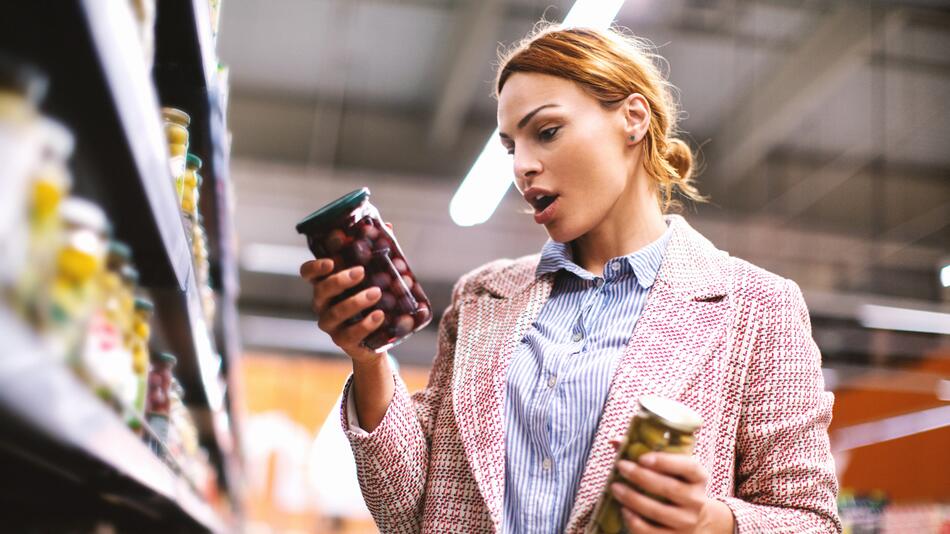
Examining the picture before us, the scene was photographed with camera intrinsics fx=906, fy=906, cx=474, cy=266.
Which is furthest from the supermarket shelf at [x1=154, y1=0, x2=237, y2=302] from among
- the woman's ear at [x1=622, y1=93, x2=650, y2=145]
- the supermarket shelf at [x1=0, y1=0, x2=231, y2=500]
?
the woman's ear at [x1=622, y1=93, x2=650, y2=145]

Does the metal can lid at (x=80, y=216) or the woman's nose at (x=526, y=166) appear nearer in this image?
the metal can lid at (x=80, y=216)

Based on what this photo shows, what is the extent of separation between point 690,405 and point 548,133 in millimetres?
486

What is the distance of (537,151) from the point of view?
4.80 ft

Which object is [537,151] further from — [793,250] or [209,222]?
[793,250]

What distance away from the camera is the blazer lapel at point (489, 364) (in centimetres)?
133

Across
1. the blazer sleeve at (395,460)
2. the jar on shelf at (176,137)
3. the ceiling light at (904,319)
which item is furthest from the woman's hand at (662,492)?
the ceiling light at (904,319)

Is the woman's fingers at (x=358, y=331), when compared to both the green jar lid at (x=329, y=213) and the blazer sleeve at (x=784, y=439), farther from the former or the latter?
the blazer sleeve at (x=784, y=439)

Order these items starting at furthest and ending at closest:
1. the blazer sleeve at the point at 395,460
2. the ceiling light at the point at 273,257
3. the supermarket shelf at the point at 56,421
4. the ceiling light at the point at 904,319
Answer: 1. the ceiling light at the point at 273,257
2. the ceiling light at the point at 904,319
3. the blazer sleeve at the point at 395,460
4. the supermarket shelf at the point at 56,421

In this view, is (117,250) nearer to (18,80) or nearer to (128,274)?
(128,274)

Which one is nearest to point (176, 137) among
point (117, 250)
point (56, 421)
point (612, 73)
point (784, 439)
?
point (117, 250)

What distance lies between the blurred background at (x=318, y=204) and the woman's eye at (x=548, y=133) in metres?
0.58

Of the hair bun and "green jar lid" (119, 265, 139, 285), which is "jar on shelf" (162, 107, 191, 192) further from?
the hair bun

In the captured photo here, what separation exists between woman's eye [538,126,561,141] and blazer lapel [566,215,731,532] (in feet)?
0.90

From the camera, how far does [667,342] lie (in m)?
1.37
